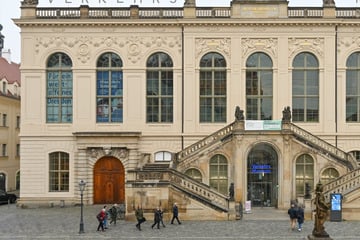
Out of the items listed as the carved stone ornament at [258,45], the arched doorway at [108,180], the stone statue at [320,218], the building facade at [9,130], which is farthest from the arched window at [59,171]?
the stone statue at [320,218]

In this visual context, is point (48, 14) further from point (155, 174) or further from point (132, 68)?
point (155, 174)

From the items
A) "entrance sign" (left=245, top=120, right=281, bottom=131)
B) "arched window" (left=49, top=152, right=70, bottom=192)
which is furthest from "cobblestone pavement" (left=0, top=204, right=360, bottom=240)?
"arched window" (left=49, top=152, right=70, bottom=192)

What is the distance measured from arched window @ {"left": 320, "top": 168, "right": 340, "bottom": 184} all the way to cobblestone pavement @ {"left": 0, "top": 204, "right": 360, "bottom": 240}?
15.9 ft

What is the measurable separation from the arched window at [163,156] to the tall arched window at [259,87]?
6.58 m

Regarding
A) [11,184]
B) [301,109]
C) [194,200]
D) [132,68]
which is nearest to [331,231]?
[194,200]

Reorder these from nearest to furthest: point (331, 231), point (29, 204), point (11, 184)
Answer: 1. point (331, 231)
2. point (29, 204)
3. point (11, 184)

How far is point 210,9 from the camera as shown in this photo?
41.3m

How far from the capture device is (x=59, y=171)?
41125 millimetres

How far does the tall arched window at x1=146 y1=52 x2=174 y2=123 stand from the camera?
1629 inches

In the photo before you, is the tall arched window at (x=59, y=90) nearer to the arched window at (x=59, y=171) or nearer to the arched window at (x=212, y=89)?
the arched window at (x=59, y=171)

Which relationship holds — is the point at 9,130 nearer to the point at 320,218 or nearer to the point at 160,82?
the point at 160,82

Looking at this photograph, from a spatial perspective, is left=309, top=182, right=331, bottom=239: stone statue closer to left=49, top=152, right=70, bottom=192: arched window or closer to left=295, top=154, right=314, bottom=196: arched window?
left=295, top=154, right=314, bottom=196: arched window

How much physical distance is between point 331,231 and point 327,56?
669 inches

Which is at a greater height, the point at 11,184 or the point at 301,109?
the point at 301,109
